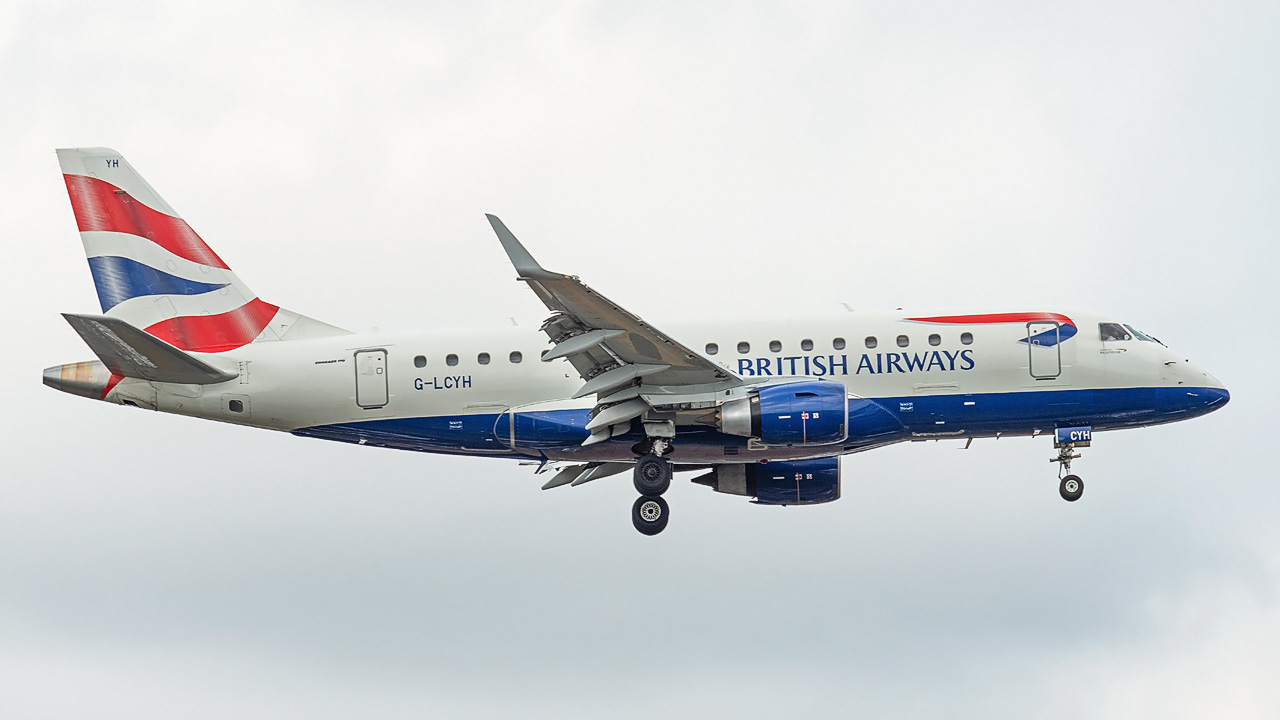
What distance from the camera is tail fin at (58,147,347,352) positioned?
1501 inches

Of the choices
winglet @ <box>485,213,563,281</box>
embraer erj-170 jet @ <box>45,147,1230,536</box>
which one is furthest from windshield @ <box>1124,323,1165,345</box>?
winglet @ <box>485,213,563,281</box>

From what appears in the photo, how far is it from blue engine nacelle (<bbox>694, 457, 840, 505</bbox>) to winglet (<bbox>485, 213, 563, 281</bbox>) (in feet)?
40.0

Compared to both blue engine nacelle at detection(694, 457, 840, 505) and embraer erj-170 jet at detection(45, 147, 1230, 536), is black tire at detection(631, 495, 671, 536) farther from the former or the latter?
blue engine nacelle at detection(694, 457, 840, 505)

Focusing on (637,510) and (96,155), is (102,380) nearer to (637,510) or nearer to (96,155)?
(96,155)

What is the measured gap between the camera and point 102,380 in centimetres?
3600

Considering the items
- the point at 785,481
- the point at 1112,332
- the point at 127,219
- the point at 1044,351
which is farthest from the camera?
the point at 785,481

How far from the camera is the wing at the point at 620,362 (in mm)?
31812

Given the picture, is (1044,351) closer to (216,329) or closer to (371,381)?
(371,381)

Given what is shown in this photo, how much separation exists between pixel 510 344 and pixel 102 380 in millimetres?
10125

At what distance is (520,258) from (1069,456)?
15.9m

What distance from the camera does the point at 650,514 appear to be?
35844mm

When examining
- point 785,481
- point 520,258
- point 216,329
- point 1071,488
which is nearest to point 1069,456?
point 1071,488

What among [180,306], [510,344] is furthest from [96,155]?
[510,344]

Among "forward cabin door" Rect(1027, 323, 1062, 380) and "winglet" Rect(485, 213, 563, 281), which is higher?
"winglet" Rect(485, 213, 563, 281)
